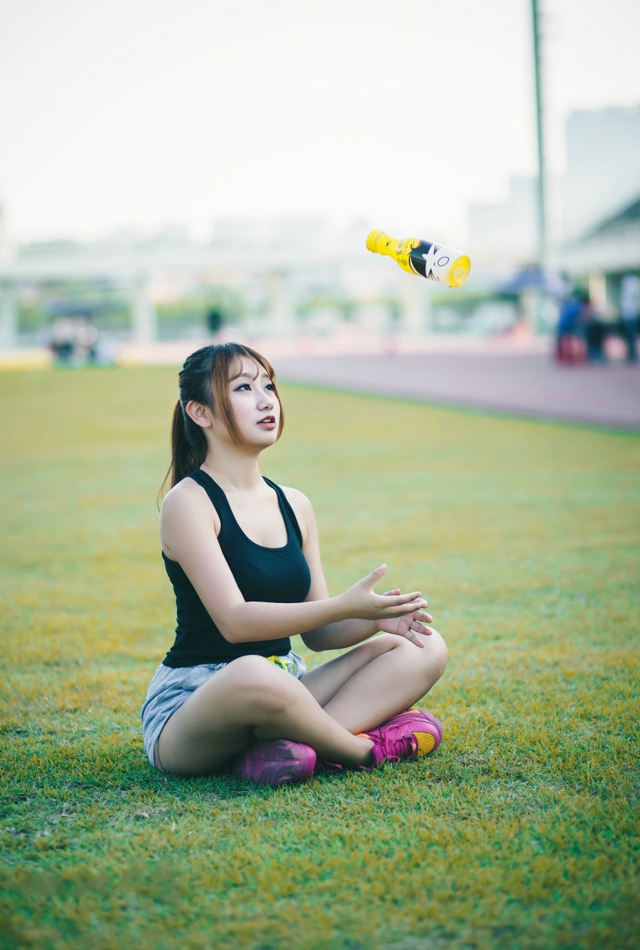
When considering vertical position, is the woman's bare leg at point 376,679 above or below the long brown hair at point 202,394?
below

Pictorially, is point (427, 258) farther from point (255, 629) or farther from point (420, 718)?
point (420, 718)

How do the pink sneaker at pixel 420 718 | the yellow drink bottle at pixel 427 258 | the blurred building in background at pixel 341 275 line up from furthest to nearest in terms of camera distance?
the blurred building in background at pixel 341 275
the pink sneaker at pixel 420 718
the yellow drink bottle at pixel 427 258

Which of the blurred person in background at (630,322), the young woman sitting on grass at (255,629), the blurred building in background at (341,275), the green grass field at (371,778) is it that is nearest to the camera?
the green grass field at (371,778)

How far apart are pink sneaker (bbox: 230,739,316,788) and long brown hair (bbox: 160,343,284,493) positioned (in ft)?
3.28

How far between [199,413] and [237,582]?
1.96ft

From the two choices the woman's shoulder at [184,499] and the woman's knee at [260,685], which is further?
the woman's shoulder at [184,499]

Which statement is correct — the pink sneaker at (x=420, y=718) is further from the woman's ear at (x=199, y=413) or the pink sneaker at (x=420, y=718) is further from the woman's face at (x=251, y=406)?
the woman's ear at (x=199, y=413)

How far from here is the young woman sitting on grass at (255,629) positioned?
3.13 meters

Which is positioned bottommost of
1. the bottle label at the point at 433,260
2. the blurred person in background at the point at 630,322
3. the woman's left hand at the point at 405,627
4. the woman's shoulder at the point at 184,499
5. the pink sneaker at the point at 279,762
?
the pink sneaker at the point at 279,762

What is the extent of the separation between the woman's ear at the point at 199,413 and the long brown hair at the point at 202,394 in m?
0.01

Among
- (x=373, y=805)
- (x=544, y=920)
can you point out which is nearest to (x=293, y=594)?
(x=373, y=805)

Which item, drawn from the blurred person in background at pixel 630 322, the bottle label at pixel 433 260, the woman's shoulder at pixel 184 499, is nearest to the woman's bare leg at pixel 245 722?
the woman's shoulder at pixel 184 499

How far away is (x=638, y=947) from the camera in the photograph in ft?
7.45

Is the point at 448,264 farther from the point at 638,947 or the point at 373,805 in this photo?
the point at 638,947
